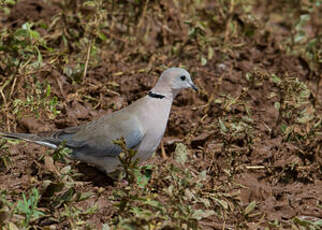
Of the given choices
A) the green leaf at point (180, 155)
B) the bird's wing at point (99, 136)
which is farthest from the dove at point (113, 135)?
the green leaf at point (180, 155)

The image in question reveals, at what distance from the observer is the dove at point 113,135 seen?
3.90 m

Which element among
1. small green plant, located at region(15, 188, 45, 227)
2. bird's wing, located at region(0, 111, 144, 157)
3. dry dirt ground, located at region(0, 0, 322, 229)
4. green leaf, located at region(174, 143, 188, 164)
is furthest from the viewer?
bird's wing, located at region(0, 111, 144, 157)

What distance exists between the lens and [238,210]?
144 inches


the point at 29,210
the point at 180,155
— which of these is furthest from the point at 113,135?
the point at 29,210

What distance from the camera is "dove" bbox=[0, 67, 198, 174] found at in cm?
390

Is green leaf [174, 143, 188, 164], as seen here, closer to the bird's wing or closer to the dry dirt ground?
the dry dirt ground

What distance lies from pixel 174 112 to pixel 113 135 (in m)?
1.08

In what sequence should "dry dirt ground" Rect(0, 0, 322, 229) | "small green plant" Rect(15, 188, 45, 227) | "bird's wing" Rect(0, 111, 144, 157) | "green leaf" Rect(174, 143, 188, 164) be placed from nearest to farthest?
"small green plant" Rect(15, 188, 45, 227), "dry dirt ground" Rect(0, 0, 322, 229), "green leaf" Rect(174, 143, 188, 164), "bird's wing" Rect(0, 111, 144, 157)

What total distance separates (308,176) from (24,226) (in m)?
2.28

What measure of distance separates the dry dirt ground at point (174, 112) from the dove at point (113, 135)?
0.46 ft

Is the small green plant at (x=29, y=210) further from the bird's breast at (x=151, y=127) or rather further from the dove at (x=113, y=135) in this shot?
the bird's breast at (x=151, y=127)

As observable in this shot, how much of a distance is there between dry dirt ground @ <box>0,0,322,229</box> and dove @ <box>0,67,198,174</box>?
0.14 m

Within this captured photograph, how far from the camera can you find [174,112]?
489 centimetres

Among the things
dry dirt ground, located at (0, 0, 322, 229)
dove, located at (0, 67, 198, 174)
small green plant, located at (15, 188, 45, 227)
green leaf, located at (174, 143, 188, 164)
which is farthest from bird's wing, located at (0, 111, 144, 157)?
small green plant, located at (15, 188, 45, 227)
